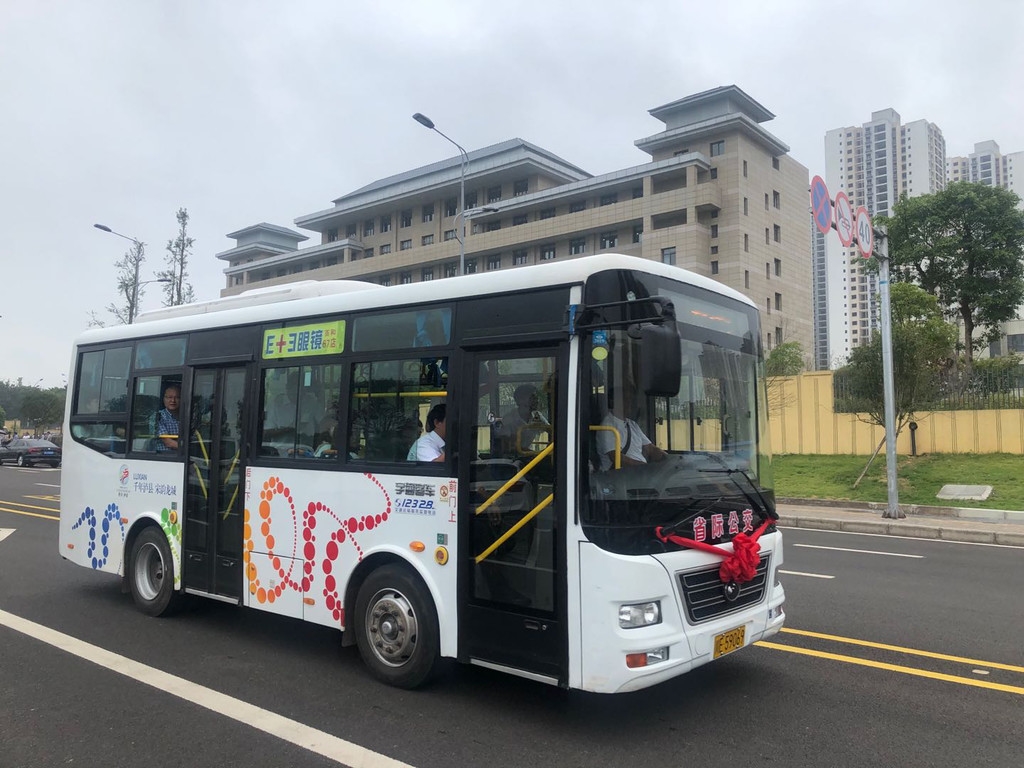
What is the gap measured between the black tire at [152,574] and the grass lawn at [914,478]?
44.8ft

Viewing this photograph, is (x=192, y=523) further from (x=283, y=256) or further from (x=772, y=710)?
(x=283, y=256)

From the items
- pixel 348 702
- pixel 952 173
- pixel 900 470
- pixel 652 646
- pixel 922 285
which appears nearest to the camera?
pixel 652 646

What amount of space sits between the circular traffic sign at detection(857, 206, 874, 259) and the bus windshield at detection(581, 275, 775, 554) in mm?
11703

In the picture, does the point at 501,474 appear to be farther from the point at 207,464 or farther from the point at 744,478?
the point at 207,464

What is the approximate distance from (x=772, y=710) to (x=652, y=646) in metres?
1.15

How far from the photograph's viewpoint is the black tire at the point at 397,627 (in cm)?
500

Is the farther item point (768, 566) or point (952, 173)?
point (952, 173)

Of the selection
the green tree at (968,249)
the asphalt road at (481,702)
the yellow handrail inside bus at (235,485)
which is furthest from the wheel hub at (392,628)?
the green tree at (968,249)

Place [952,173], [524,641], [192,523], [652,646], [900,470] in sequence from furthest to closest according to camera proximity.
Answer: [952,173]
[900,470]
[192,523]
[524,641]
[652,646]

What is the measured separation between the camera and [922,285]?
40.4 metres

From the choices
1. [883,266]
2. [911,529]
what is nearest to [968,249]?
[883,266]

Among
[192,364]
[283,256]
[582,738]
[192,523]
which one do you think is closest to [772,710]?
[582,738]

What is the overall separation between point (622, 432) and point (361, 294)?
2498mm

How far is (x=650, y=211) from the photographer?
5303cm
